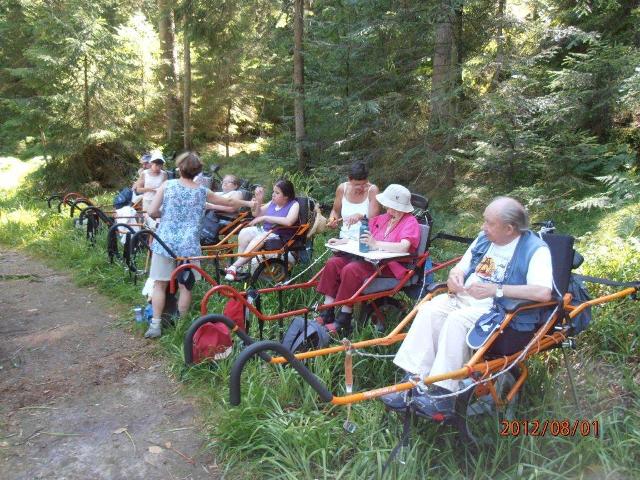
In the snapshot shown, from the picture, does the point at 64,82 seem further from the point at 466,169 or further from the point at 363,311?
the point at 363,311

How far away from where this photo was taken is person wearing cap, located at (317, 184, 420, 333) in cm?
420

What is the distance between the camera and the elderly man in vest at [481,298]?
2.81m

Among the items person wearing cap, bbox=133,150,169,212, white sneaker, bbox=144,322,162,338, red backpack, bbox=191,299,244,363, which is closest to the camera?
red backpack, bbox=191,299,244,363

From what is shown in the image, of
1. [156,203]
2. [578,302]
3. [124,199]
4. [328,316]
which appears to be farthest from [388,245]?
[124,199]

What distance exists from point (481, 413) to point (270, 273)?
10.2 feet

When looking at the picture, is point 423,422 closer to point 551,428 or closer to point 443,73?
point 551,428

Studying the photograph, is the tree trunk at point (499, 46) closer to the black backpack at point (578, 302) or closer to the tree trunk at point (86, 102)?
the black backpack at point (578, 302)

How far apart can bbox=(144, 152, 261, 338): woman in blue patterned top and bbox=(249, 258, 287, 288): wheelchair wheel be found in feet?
2.86

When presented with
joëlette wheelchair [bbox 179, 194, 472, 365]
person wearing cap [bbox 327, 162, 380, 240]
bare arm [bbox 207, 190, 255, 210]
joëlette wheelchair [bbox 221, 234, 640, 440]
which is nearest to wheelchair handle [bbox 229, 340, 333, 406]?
joëlette wheelchair [bbox 221, 234, 640, 440]

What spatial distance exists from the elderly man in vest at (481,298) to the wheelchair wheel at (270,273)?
97.8 inches

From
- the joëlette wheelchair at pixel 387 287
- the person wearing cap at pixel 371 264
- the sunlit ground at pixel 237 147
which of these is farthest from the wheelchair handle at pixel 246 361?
the sunlit ground at pixel 237 147

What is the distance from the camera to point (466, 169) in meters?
7.77

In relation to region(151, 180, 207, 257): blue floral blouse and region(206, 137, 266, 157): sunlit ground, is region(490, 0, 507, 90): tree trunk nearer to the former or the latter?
region(151, 180, 207, 257): blue floral blouse

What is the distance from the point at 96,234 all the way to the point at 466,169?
5996 mm
